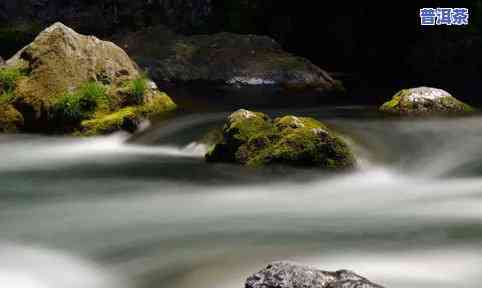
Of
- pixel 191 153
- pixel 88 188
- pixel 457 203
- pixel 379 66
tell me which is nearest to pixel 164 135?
pixel 191 153

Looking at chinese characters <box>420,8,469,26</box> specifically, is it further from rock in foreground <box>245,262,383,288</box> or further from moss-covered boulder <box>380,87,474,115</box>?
rock in foreground <box>245,262,383,288</box>

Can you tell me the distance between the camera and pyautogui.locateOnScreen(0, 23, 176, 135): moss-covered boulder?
14.6m

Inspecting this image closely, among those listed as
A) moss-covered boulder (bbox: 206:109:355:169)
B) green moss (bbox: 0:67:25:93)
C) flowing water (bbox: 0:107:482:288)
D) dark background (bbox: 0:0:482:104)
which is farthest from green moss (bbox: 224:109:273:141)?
dark background (bbox: 0:0:482:104)

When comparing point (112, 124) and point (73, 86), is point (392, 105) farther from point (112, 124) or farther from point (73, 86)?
point (73, 86)

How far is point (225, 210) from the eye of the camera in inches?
366

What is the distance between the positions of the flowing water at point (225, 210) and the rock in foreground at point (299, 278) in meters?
1.02

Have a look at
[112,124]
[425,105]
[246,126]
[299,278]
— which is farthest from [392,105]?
[299,278]

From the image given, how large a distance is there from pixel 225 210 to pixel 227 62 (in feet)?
39.5

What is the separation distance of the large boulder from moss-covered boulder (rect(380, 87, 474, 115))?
456 centimetres

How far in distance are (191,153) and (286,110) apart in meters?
3.85

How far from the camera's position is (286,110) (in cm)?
1625

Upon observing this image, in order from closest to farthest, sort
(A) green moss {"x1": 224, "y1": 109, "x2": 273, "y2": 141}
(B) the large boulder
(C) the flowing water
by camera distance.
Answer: (C) the flowing water < (A) green moss {"x1": 224, "y1": 109, "x2": 273, "y2": 141} < (B) the large boulder

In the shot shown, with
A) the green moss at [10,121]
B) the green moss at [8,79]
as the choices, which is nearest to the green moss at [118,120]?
the green moss at [10,121]

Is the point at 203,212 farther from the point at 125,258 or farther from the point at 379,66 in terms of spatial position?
the point at 379,66
